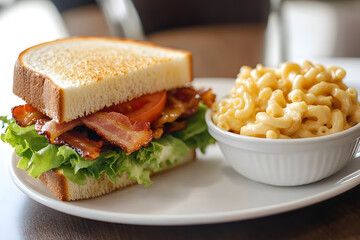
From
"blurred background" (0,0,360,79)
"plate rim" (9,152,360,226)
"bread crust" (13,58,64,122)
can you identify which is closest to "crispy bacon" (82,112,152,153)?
"bread crust" (13,58,64,122)

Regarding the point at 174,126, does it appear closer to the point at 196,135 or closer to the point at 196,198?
the point at 196,135

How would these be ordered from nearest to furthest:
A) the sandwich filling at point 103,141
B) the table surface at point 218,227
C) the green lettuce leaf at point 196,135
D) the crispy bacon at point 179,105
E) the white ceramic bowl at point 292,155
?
the table surface at point 218,227 < the white ceramic bowl at point 292,155 < the sandwich filling at point 103,141 < the crispy bacon at point 179,105 < the green lettuce leaf at point 196,135

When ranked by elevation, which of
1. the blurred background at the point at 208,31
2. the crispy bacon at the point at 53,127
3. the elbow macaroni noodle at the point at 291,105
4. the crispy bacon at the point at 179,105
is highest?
the elbow macaroni noodle at the point at 291,105

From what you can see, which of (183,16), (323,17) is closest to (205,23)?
(183,16)

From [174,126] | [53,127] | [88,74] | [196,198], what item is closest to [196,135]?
[174,126]

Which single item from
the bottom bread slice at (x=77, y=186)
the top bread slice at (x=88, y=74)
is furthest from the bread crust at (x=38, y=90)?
the bottom bread slice at (x=77, y=186)

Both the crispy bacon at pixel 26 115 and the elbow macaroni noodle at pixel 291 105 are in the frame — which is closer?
the elbow macaroni noodle at pixel 291 105

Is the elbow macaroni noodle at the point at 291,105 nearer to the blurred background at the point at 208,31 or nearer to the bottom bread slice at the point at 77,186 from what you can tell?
the bottom bread slice at the point at 77,186
